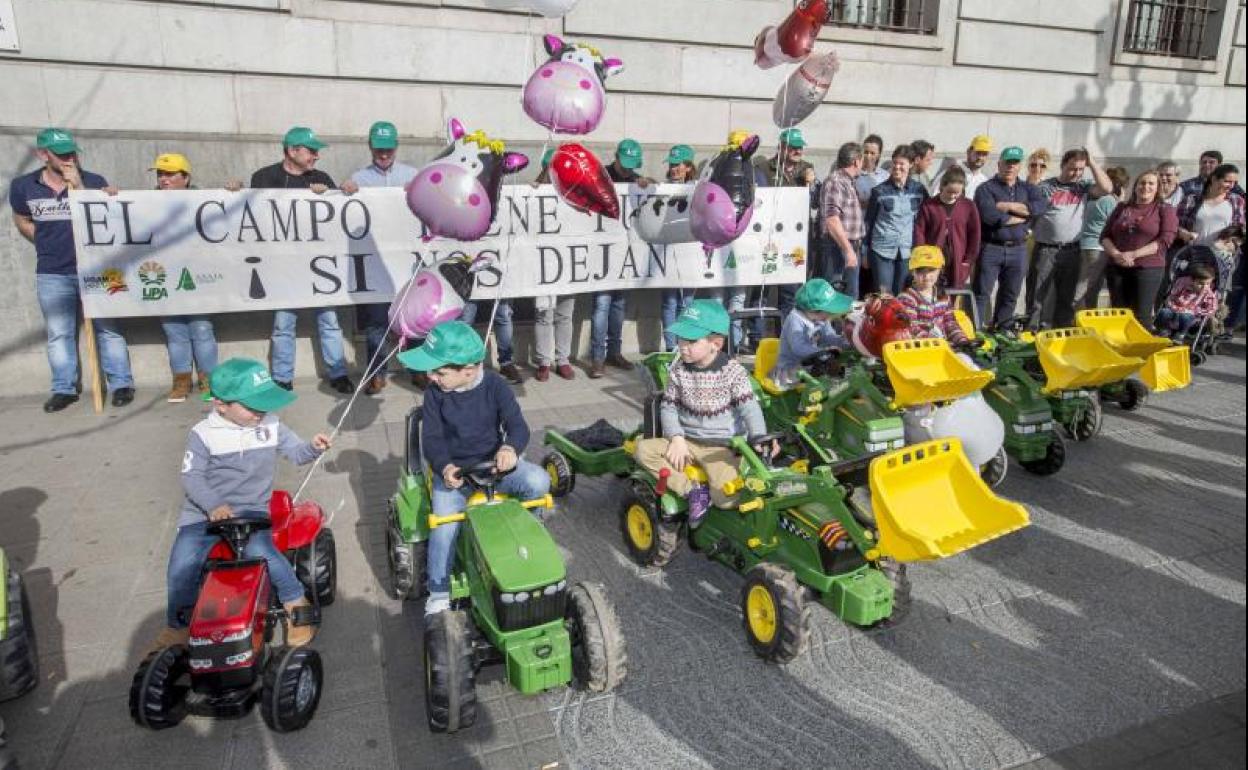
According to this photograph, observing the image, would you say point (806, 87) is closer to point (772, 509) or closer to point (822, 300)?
point (822, 300)

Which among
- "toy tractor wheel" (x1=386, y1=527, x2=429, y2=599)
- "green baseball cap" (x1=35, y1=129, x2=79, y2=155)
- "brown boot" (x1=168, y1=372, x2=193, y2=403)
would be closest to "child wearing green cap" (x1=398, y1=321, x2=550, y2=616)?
"toy tractor wheel" (x1=386, y1=527, x2=429, y2=599)

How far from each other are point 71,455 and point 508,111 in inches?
221

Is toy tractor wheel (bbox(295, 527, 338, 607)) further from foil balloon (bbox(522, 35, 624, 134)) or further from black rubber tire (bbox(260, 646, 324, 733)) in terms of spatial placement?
foil balloon (bbox(522, 35, 624, 134))

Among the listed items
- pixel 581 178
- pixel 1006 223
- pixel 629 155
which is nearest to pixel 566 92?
pixel 581 178

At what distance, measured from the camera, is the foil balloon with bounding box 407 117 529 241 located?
5730 millimetres

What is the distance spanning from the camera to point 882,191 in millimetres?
8969

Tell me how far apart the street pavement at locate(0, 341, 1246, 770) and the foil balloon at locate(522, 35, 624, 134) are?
2806 mm

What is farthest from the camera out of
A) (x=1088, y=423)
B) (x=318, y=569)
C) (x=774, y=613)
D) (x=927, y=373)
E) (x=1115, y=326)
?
(x=1088, y=423)

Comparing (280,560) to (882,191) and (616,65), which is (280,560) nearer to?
(616,65)

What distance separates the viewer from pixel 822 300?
6.06 m

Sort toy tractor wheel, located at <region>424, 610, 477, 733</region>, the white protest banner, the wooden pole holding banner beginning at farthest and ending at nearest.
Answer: the wooden pole holding banner < the white protest banner < toy tractor wheel, located at <region>424, 610, 477, 733</region>

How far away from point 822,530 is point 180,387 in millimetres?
6615

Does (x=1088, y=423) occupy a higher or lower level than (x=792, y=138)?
lower

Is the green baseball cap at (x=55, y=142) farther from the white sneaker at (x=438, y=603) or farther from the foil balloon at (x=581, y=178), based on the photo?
the white sneaker at (x=438, y=603)
